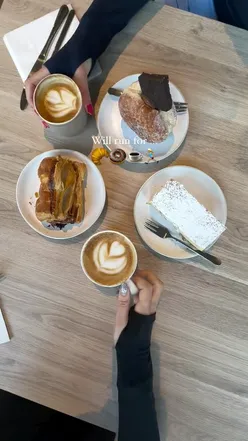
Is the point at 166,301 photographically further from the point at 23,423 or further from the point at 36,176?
the point at 23,423

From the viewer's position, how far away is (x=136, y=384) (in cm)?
103

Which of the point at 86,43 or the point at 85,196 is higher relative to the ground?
the point at 86,43

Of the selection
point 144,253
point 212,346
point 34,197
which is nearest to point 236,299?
point 212,346

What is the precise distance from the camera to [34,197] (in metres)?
1.09

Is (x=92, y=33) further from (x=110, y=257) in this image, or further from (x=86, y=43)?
(x=110, y=257)

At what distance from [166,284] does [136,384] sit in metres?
0.25

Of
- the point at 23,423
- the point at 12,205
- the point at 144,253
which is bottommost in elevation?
the point at 23,423

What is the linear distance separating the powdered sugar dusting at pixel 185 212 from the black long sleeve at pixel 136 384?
22 centimetres

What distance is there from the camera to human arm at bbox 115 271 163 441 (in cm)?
103

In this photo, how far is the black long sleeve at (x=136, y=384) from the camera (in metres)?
1.03

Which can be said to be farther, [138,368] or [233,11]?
[233,11]

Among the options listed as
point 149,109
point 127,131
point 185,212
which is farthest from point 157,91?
point 185,212

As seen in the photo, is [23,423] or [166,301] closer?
[166,301]

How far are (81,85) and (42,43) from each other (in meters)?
0.17
